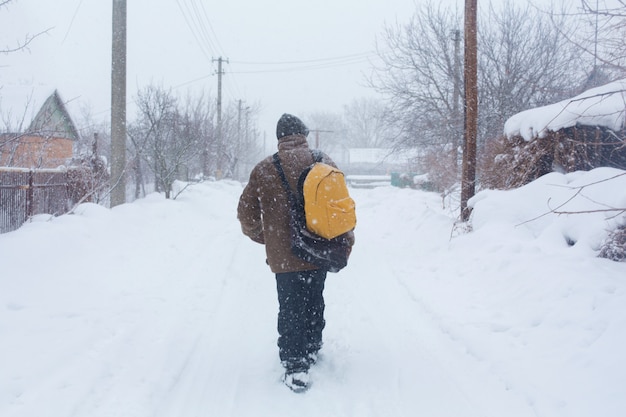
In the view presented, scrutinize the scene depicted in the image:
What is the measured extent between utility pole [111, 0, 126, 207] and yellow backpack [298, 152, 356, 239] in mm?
7934

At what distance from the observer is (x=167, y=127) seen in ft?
51.3

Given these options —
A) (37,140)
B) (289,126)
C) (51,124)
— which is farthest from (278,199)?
(51,124)

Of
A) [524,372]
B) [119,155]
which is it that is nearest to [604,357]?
[524,372]

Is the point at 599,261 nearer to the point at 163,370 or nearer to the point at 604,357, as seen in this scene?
the point at 604,357

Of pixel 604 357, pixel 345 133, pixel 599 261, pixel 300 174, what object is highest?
pixel 345 133

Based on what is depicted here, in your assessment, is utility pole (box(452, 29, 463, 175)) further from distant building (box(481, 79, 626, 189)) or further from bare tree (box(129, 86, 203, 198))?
bare tree (box(129, 86, 203, 198))

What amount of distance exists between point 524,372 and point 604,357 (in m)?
0.56

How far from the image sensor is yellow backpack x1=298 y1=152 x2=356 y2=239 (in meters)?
3.47

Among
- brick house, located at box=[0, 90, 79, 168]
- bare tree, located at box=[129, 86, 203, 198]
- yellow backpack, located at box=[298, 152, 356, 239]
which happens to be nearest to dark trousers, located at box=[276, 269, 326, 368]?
yellow backpack, located at box=[298, 152, 356, 239]

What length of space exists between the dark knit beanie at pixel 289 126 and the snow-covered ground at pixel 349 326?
6.31 feet

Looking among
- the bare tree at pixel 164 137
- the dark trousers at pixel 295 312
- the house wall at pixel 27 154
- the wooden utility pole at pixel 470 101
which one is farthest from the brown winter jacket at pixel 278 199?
the bare tree at pixel 164 137

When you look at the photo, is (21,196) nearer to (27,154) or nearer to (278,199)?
(27,154)

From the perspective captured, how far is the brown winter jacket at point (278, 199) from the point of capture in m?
3.64

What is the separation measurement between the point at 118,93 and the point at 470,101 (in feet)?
23.5
